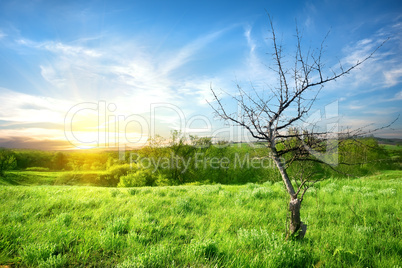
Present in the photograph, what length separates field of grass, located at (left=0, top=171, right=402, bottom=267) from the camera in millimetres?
3432

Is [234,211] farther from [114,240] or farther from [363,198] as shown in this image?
[363,198]

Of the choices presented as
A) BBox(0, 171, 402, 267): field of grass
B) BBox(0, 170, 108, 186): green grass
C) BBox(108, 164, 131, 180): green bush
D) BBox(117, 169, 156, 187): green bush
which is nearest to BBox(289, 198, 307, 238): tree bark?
BBox(0, 171, 402, 267): field of grass

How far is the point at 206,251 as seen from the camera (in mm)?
3629

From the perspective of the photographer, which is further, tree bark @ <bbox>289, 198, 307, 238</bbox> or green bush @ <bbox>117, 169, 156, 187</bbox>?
green bush @ <bbox>117, 169, 156, 187</bbox>

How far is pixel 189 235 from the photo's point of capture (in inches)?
183

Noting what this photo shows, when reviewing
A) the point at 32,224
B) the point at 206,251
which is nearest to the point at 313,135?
the point at 206,251

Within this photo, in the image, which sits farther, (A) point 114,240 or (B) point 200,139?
(B) point 200,139

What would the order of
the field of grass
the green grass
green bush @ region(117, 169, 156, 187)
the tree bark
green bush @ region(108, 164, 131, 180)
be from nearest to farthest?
the field of grass, the tree bark, green bush @ region(117, 169, 156, 187), green bush @ region(108, 164, 131, 180), the green grass

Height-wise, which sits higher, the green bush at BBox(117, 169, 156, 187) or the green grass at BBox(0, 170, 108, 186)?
the green bush at BBox(117, 169, 156, 187)

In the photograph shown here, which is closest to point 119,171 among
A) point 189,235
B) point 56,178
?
point 56,178

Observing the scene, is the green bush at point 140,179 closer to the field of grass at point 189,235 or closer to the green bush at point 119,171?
the green bush at point 119,171

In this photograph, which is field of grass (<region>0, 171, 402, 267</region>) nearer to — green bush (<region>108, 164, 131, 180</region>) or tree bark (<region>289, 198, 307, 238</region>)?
tree bark (<region>289, 198, 307, 238</region>)

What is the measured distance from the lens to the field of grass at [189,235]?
3432 millimetres

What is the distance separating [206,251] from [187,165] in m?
41.2
